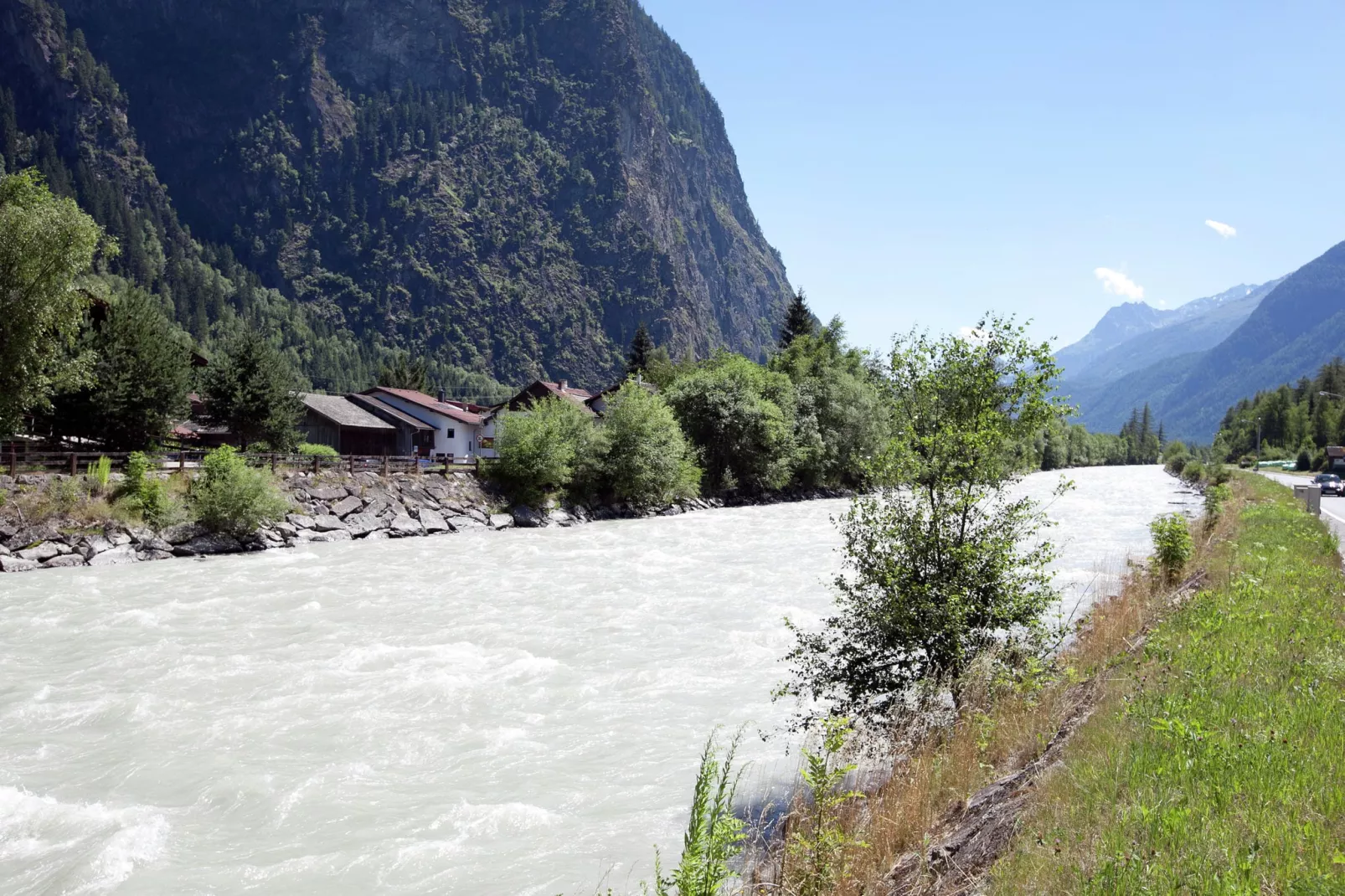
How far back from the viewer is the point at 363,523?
4028 cm

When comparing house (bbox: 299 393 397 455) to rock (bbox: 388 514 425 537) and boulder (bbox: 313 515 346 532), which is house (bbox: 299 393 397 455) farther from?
boulder (bbox: 313 515 346 532)

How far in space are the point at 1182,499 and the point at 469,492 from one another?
57.6 metres

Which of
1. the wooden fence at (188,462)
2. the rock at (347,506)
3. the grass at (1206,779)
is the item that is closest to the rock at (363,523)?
the rock at (347,506)

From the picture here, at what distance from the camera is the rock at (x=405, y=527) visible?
135ft

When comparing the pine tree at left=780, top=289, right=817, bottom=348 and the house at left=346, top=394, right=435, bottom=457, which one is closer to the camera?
the house at left=346, top=394, right=435, bottom=457

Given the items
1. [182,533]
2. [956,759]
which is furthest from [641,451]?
[956,759]

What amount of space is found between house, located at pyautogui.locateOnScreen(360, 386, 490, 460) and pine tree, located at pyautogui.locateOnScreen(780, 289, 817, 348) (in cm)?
3794

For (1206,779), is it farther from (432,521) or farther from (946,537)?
(432,521)

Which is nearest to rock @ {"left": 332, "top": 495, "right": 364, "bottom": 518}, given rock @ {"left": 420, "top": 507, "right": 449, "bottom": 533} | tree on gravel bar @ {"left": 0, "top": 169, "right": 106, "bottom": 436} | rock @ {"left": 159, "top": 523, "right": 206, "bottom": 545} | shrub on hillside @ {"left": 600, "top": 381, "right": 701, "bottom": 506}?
rock @ {"left": 420, "top": 507, "right": 449, "bottom": 533}

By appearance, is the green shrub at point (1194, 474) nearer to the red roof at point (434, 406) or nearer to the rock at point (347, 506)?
the red roof at point (434, 406)

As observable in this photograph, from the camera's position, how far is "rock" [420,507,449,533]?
42.9 m

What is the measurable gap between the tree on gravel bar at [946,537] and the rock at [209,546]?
97.7 feet

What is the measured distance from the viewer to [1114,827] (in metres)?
5.07

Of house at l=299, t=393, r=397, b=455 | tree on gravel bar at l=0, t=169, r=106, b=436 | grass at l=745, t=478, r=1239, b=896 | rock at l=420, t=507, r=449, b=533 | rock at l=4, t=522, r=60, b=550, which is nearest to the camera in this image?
grass at l=745, t=478, r=1239, b=896
